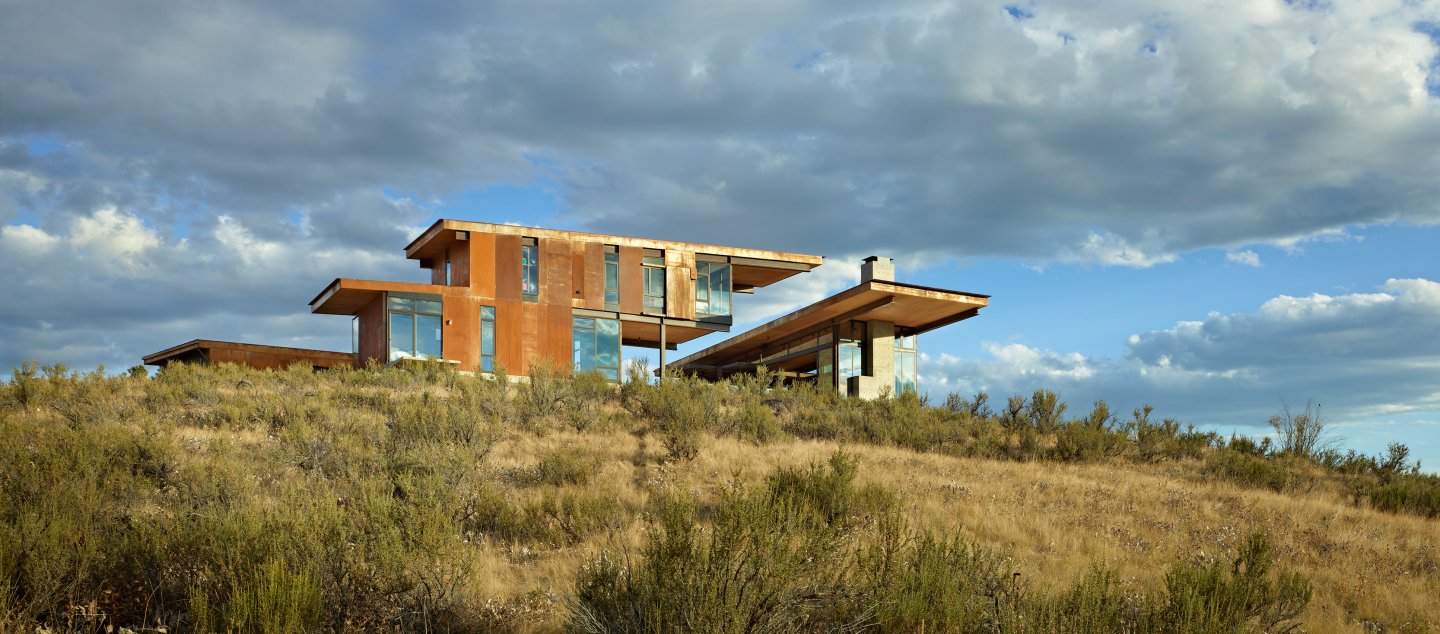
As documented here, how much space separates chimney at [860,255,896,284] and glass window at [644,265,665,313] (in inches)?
283

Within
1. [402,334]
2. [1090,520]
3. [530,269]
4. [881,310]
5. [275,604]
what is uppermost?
[530,269]

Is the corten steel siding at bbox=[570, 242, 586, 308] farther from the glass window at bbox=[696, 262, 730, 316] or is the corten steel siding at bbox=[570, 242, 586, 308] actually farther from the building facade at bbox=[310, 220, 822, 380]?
the glass window at bbox=[696, 262, 730, 316]

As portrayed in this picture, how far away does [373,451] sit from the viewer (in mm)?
11898

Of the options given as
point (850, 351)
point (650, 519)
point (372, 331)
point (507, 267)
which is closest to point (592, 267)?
point (507, 267)

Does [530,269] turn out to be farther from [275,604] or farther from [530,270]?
[275,604]

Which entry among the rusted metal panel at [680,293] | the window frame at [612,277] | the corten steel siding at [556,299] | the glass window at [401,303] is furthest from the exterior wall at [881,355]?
the glass window at [401,303]

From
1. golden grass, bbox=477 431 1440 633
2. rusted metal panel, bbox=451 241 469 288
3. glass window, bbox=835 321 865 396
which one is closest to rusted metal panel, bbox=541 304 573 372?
rusted metal panel, bbox=451 241 469 288

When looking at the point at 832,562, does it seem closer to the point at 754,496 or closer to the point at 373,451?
the point at 754,496

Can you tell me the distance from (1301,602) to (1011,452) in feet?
31.0

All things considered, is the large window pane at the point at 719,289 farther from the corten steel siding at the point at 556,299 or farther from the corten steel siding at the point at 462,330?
the corten steel siding at the point at 462,330

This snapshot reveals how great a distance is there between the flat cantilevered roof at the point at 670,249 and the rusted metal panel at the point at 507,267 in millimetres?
310

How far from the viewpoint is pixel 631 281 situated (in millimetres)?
29141

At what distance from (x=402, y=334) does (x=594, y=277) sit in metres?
6.48

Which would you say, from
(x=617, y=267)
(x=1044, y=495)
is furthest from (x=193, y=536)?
(x=617, y=267)
